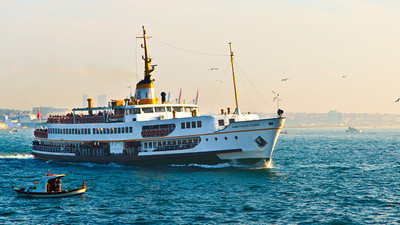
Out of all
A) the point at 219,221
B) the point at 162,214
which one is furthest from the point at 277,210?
the point at 162,214

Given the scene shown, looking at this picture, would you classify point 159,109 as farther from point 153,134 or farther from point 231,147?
point 231,147

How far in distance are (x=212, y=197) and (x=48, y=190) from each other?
546 inches

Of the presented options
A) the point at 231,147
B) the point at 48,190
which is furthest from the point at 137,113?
the point at 48,190

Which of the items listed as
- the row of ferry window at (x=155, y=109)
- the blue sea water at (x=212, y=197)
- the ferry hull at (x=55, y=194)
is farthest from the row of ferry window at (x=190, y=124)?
the ferry hull at (x=55, y=194)

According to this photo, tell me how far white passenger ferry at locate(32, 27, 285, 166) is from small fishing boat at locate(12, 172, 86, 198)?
1475 cm

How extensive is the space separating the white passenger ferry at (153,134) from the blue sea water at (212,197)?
5.56 feet

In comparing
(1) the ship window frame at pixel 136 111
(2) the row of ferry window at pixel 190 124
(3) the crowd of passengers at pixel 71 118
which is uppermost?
(1) the ship window frame at pixel 136 111

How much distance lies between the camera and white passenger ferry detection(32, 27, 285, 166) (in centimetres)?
4634

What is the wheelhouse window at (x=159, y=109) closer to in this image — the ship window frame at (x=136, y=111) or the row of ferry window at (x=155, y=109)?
the row of ferry window at (x=155, y=109)

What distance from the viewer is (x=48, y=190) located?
36531 mm

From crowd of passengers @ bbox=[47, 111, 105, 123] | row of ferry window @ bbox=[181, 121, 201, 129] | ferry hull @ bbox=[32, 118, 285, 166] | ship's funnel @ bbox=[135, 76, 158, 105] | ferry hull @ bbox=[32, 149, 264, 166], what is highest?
ship's funnel @ bbox=[135, 76, 158, 105]

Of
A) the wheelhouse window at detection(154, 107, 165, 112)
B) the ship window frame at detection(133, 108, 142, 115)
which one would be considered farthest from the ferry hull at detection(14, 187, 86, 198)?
the wheelhouse window at detection(154, 107, 165, 112)

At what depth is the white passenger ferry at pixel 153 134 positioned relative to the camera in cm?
4634

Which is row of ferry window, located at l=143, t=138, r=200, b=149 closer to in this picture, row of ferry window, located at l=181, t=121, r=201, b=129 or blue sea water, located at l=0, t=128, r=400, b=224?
row of ferry window, located at l=181, t=121, r=201, b=129
